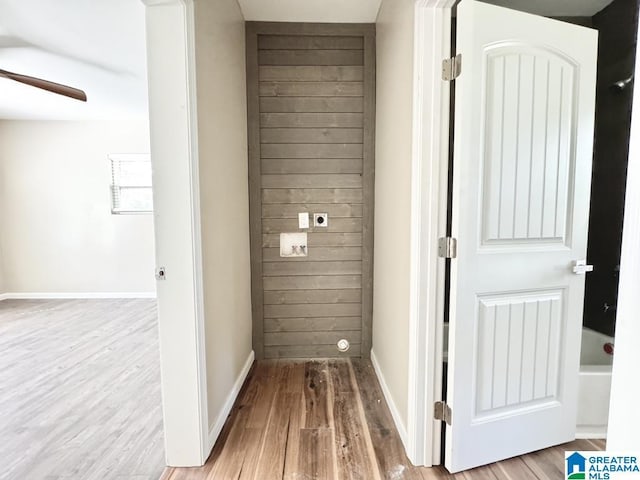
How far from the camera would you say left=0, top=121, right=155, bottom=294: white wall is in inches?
164

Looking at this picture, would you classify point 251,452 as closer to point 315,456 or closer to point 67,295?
point 315,456

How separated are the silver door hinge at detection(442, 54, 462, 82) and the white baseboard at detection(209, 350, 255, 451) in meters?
2.01

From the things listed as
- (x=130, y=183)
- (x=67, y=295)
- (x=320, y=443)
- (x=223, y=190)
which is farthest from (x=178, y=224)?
(x=67, y=295)

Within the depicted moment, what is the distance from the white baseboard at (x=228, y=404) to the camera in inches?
61.4

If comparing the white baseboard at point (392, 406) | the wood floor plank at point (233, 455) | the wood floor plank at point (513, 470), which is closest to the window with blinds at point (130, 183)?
the wood floor plank at point (233, 455)

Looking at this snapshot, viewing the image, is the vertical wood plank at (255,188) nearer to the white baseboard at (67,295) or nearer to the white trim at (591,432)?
the white trim at (591,432)

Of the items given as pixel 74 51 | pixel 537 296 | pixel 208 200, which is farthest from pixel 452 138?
pixel 74 51

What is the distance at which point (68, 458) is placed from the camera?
153cm

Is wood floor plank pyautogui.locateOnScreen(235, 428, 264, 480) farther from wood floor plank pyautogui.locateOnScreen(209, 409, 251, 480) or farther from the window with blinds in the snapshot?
the window with blinds

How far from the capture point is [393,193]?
72.3 inches

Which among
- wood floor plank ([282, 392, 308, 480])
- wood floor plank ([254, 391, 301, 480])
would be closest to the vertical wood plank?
wood floor plank ([282, 392, 308, 480])

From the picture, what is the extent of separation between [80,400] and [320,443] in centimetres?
162

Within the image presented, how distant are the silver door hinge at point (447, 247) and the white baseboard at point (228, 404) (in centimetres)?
144

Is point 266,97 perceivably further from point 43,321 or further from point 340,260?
point 43,321
